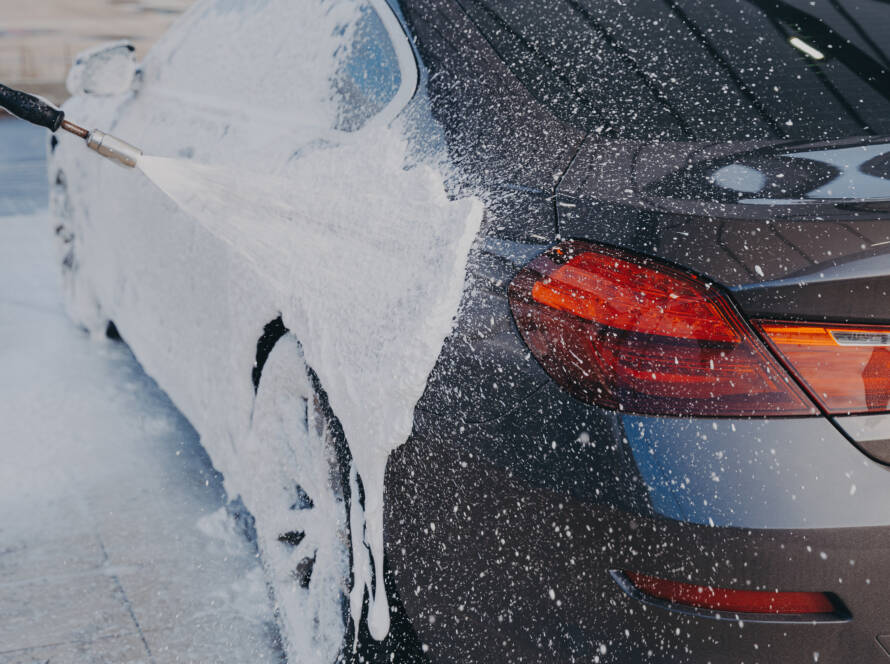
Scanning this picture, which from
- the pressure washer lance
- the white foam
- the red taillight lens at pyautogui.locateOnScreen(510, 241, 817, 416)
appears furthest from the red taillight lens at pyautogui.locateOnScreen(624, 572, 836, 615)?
the pressure washer lance

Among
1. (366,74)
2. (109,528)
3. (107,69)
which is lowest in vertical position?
(109,528)

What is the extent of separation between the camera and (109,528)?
3.06 metres

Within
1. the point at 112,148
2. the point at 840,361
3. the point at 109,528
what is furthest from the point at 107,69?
the point at 840,361

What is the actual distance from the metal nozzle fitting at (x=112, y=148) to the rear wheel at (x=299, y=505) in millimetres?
707

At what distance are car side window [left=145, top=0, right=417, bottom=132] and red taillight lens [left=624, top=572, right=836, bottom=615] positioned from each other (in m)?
1.17

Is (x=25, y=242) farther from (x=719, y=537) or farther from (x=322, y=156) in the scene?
(x=719, y=537)

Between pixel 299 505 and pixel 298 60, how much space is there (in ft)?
3.95

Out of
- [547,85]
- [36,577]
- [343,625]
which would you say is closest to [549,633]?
[343,625]

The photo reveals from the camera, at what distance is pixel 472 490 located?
160 centimetres

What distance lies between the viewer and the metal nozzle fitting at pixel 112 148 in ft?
8.41

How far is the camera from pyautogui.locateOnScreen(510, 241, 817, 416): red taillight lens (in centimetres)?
140

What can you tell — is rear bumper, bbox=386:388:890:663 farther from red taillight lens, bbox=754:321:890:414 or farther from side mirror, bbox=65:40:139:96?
side mirror, bbox=65:40:139:96

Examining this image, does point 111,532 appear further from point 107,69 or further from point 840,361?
point 840,361

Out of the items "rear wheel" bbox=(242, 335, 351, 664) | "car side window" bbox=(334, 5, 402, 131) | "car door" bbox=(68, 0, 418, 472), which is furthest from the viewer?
"car door" bbox=(68, 0, 418, 472)
